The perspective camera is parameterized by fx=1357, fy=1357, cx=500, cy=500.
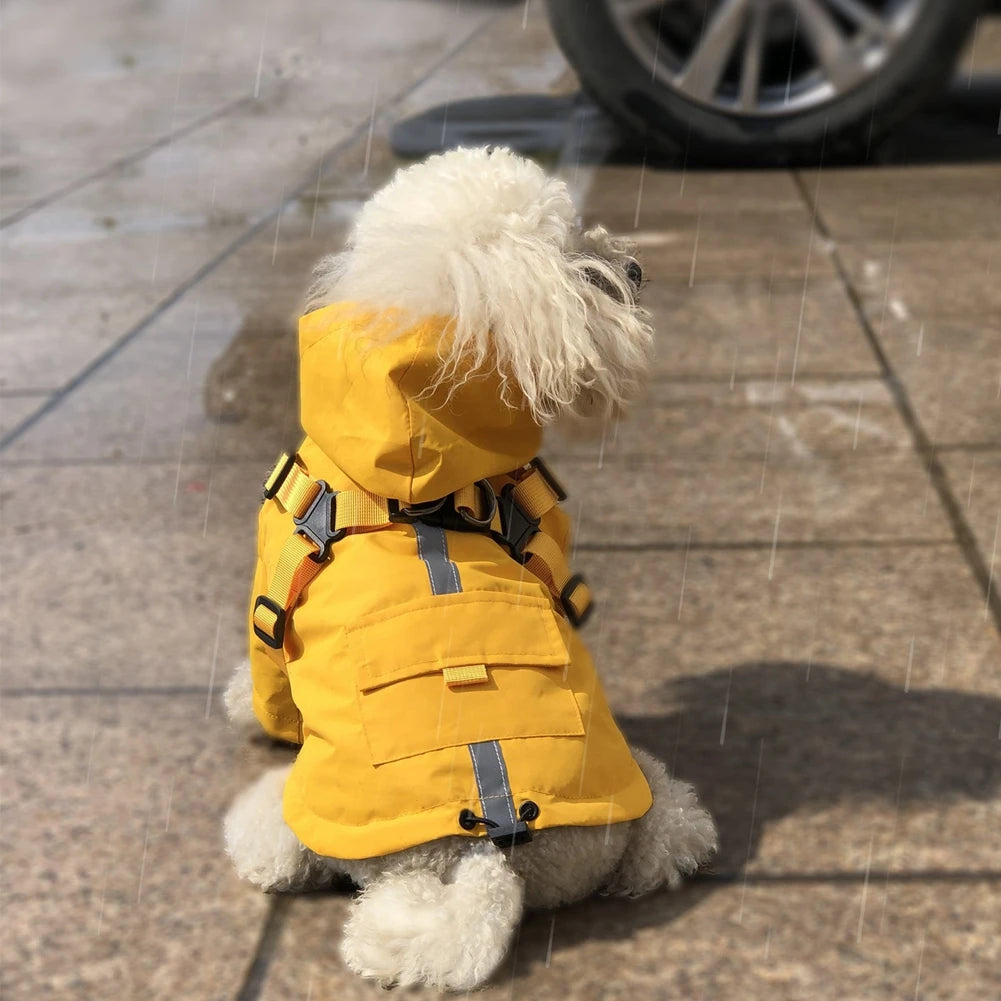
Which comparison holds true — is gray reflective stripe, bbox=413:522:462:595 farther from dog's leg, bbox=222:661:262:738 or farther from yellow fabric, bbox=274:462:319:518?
dog's leg, bbox=222:661:262:738

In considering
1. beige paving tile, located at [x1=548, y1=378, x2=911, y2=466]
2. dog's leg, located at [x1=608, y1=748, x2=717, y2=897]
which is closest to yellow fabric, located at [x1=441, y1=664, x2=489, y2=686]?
dog's leg, located at [x1=608, y1=748, x2=717, y2=897]

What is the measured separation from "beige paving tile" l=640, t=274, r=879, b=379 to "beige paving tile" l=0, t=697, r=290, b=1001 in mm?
2355

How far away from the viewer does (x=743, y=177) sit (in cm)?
666

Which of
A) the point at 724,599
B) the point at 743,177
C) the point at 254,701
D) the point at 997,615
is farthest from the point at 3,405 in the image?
the point at 743,177

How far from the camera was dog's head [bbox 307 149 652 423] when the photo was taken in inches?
87.6

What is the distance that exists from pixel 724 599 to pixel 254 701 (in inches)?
50.1

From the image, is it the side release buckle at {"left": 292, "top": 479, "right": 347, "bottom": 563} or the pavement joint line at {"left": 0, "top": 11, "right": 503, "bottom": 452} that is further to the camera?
the pavement joint line at {"left": 0, "top": 11, "right": 503, "bottom": 452}

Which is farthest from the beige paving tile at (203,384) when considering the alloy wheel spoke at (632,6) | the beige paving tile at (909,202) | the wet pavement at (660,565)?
the beige paving tile at (909,202)

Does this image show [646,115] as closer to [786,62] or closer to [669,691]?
[786,62]

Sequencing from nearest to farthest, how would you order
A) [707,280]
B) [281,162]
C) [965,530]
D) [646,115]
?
[965,530] < [707,280] < [646,115] < [281,162]

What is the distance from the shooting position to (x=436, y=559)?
2348mm

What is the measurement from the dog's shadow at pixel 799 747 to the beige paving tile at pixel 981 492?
25.0 inches

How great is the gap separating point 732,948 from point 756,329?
3100 mm

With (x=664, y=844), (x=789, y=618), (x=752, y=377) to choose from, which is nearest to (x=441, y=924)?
(x=664, y=844)
